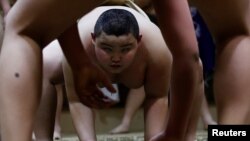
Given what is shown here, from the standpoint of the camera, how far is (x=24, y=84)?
1016 millimetres

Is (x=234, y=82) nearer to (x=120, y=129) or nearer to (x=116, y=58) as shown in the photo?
(x=116, y=58)

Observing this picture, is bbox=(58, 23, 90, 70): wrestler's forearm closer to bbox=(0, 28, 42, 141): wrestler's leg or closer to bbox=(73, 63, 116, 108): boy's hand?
bbox=(73, 63, 116, 108): boy's hand

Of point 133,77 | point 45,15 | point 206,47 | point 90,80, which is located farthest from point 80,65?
point 206,47

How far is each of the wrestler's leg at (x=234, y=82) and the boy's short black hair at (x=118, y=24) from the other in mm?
471

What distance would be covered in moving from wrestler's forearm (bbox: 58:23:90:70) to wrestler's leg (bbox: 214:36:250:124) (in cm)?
30

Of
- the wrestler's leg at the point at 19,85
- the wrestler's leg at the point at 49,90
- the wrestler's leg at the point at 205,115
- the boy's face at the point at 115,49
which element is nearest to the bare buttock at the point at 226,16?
the wrestler's leg at the point at 19,85

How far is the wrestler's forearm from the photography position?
4.11ft

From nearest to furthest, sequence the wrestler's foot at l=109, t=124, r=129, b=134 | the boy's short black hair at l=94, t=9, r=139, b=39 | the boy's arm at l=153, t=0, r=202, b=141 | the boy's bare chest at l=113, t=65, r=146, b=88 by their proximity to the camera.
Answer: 1. the boy's arm at l=153, t=0, r=202, b=141
2. the boy's short black hair at l=94, t=9, r=139, b=39
3. the boy's bare chest at l=113, t=65, r=146, b=88
4. the wrestler's foot at l=109, t=124, r=129, b=134

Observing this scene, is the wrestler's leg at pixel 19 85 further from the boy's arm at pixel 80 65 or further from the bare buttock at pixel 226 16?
the bare buttock at pixel 226 16

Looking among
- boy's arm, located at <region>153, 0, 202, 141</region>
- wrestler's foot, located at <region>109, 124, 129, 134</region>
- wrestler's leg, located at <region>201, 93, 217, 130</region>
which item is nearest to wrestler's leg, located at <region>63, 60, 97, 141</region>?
boy's arm, located at <region>153, 0, 202, 141</region>

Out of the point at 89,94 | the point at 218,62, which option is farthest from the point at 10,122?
the point at 218,62

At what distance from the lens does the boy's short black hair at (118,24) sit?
5.37 ft

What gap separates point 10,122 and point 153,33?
0.84 metres

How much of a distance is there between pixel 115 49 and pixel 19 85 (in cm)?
68
